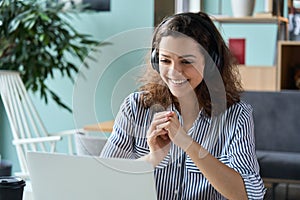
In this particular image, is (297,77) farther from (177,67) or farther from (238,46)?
(177,67)

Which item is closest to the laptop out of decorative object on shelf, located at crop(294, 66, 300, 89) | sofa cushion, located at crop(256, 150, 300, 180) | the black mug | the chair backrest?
the black mug

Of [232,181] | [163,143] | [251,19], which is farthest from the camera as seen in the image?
[251,19]

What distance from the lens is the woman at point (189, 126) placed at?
4.81 feet

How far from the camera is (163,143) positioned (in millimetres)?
1554

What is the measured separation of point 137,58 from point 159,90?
0.31 m

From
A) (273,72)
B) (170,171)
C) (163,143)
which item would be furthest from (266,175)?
(163,143)

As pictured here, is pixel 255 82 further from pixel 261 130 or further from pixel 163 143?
pixel 163 143

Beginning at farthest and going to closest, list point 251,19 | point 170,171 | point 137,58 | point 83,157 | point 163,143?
point 251,19
point 170,171
point 163,143
point 137,58
point 83,157

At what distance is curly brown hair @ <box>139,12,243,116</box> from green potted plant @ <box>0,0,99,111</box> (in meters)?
2.71

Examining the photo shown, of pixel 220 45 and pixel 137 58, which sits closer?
pixel 137 58

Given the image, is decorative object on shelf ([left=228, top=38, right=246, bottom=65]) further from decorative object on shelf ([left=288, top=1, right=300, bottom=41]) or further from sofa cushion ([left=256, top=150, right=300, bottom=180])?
sofa cushion ([left=256, top=150, right=300, bottom=180])

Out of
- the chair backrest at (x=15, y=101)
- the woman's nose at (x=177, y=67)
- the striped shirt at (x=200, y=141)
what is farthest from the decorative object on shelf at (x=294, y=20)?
the woman's nose at (x=177, y=67)

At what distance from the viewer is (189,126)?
1847 mm

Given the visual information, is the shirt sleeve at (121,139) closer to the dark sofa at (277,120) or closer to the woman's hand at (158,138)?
the woman's hand at (158,138)
